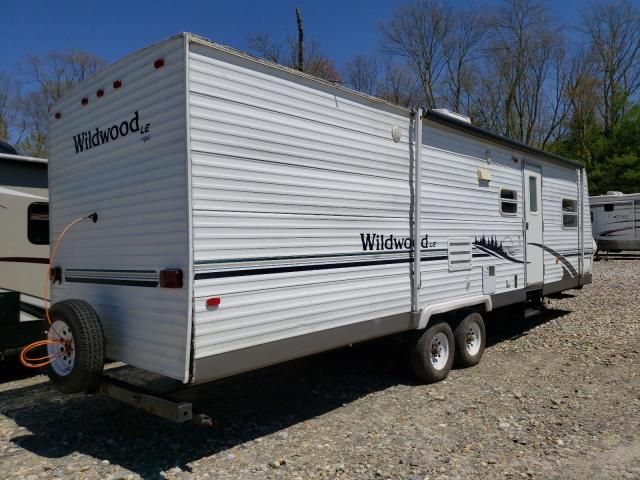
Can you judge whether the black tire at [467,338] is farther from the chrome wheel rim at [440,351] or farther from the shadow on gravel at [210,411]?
the shadow on gravel at [210,411]

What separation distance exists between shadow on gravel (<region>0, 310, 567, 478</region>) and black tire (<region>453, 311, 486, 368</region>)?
2.43 ft

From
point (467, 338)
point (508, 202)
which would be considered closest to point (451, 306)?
point (467, 338)

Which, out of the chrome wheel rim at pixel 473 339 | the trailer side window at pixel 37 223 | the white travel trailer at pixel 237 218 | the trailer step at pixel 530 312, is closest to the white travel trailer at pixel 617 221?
the trailer step at pixel 530 312

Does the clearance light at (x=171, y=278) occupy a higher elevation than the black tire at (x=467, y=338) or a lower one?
higher

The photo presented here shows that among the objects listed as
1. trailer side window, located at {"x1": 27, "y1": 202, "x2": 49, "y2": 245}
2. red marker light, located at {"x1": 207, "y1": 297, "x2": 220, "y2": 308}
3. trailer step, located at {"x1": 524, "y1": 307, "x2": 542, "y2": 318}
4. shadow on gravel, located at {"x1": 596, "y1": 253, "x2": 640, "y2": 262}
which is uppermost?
trailer side window, located at {"x1": 27, "y1": 202, "x2": 49, "y2": 245}

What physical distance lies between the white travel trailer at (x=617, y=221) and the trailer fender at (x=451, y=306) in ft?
54.8

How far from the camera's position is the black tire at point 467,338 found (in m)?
6.14

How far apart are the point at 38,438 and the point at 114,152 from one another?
238 centimetres

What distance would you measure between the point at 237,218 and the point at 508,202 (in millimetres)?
4503

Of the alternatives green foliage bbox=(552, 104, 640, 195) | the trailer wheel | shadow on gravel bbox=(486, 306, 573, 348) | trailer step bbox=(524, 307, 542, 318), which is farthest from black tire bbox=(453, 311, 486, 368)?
green foliage bbox=(552, 104, 640, 195)

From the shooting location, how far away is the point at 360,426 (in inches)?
181

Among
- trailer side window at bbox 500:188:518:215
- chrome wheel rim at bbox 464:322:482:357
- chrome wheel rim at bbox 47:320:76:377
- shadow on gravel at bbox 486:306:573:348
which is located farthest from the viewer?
shadow on gravel at bbox 486:306:573:348

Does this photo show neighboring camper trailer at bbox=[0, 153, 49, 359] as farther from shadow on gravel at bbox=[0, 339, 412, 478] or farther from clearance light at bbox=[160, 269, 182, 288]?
clearance light at bbox=[160, 269, 182, 288]

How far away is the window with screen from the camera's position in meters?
7.67
